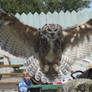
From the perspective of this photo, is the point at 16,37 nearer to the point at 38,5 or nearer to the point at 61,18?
the point at 61,18

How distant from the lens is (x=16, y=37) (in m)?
7.61

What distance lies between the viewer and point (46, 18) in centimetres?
1036

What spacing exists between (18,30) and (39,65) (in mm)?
921

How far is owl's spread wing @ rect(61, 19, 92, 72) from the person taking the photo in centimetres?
756

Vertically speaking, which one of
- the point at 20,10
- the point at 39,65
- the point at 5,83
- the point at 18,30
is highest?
the point at 20,10

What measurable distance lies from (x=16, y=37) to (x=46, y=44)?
33.1 inches

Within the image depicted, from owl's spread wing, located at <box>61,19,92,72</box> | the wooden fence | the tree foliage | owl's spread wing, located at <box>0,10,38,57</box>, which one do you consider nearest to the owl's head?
owl's spread wing, located at <box>0,10,38,57</box>

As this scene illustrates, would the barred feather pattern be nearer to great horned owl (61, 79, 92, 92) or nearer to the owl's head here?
the owl's head

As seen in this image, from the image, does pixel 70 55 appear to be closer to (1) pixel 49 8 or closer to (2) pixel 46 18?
(2) pixel 46 18

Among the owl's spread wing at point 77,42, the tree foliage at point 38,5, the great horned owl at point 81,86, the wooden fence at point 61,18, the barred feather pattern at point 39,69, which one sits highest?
the tree foliage at point 38,5

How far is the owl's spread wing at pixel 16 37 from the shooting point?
721 cm

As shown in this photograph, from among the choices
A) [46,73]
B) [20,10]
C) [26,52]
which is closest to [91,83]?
[46,73]

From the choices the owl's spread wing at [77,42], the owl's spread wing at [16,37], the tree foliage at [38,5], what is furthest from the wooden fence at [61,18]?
the tree foliage at [38,5]

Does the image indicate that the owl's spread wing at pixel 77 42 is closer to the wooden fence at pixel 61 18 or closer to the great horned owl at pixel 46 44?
the great horned owl at pixel 46 44
